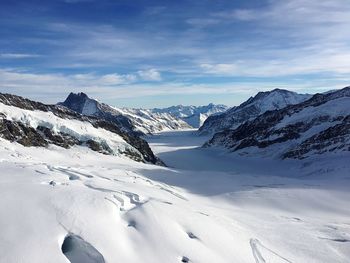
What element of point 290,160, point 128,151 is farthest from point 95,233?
point 290,160

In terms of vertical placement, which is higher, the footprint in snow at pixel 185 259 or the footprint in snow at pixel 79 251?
the footprint in snow at pixel 79 251

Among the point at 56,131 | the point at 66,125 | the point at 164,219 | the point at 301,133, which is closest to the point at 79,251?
the point at 164,219

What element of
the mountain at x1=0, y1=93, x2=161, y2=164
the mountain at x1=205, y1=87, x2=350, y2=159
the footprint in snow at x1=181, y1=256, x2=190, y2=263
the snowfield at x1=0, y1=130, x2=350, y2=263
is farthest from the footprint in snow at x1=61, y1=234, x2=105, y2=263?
the mountain at x1=205, y1=87, x2=350, y2=159

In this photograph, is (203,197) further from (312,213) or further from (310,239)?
(310,239)

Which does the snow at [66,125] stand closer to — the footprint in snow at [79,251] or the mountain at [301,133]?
the mountain at [301,133]

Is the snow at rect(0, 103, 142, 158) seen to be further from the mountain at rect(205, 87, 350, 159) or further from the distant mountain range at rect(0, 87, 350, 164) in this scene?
the mountain at rect(205, 87, 350, 159)

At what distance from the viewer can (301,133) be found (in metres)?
114

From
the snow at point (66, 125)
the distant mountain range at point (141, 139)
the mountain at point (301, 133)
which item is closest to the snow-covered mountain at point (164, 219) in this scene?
the distant mountain range at point (141, 139)

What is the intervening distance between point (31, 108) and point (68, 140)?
12.5 metres

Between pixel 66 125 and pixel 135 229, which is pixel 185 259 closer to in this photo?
pixel 135 229

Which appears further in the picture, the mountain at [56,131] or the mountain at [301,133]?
the mountain at [301,133]

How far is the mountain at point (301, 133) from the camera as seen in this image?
93.2m

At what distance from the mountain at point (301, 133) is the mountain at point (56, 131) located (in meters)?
36.2

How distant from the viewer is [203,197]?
41.4 meters
